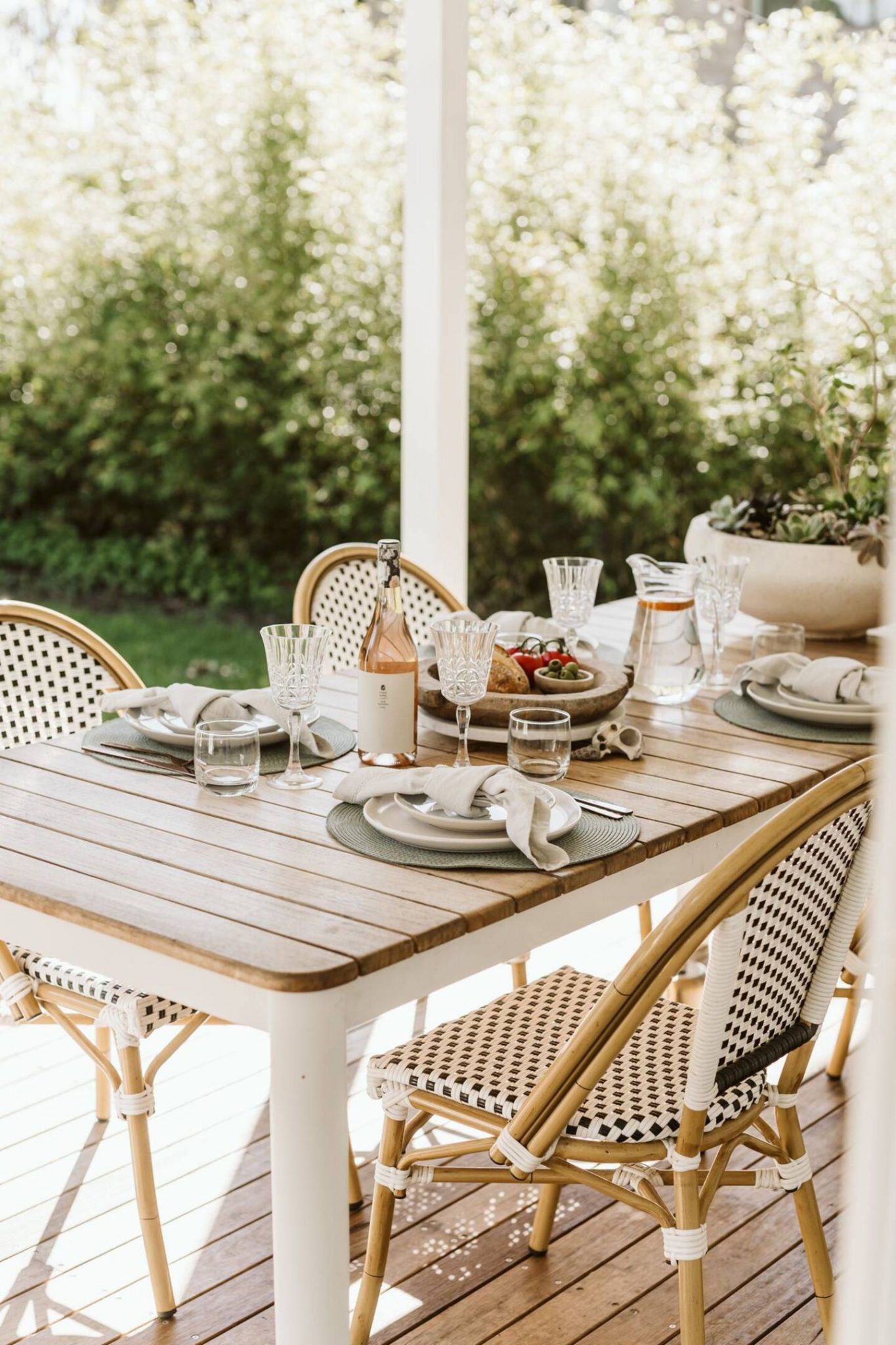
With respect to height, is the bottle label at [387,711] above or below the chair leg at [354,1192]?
above

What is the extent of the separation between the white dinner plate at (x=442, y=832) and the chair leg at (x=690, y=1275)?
414 millimetres

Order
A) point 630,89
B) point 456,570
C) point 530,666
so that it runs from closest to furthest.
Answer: point 530,666 < point 456,570 < point 630,89

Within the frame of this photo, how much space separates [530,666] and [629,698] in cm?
25

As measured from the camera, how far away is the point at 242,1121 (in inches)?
100

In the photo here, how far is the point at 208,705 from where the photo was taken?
6.80 ft

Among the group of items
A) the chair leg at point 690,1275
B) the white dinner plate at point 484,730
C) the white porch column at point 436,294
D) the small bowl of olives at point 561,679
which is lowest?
the chair leg at point 690,1275

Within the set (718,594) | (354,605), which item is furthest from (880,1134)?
(354,605)

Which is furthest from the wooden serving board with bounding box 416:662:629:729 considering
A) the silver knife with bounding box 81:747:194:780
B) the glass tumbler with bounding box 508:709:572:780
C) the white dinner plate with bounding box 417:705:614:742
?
the silver knife with bounding box 81:747:194:780

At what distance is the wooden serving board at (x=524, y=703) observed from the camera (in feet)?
6.95

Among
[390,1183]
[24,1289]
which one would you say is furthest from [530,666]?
[24,1289]

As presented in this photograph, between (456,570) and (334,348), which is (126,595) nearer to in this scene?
(334,348)

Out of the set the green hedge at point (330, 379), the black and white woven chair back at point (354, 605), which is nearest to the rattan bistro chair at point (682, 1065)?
the black and white woven chair back at point (354, 605)

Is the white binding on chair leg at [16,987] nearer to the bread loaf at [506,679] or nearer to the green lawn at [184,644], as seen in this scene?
the bread loaf at [506,679]

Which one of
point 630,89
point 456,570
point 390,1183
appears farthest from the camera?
point 630,89
